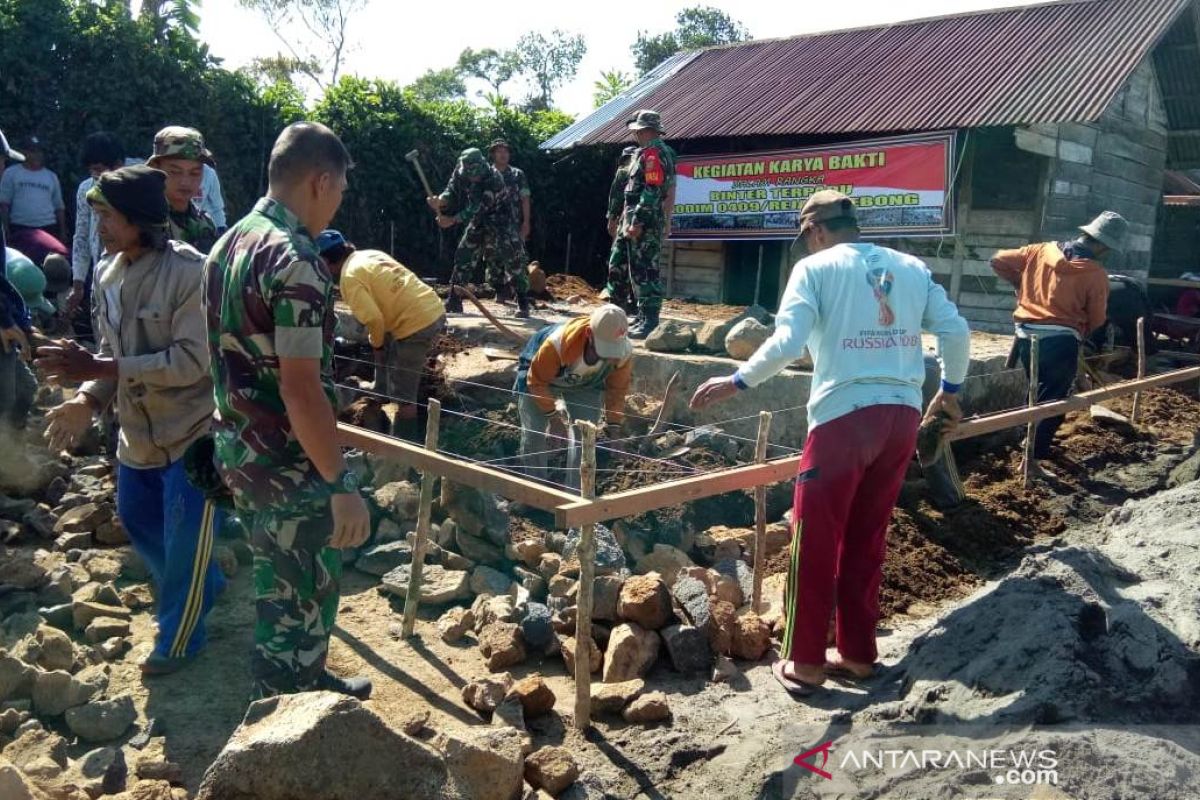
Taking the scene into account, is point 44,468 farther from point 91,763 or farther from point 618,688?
point 618,688

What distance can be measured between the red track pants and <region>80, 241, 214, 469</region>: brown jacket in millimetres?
2192

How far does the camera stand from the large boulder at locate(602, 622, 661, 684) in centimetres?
400

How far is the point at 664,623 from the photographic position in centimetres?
421

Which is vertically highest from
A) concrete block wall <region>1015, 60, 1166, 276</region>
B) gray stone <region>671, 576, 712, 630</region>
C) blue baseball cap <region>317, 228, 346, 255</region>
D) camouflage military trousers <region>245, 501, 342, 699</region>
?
concrete block wall <region>1015, 60, 1166, 276</region>

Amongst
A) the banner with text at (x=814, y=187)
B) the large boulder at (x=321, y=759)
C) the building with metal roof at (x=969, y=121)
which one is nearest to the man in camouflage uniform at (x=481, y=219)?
the banner with text at (x=814, y=187)

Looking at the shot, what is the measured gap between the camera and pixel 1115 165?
12055 mm

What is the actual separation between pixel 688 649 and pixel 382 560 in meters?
1.86

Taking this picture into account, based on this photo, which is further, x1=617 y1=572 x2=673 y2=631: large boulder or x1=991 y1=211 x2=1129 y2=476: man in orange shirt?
x1=991 y1=211 x2=1129 y2=476: man in orange shirt

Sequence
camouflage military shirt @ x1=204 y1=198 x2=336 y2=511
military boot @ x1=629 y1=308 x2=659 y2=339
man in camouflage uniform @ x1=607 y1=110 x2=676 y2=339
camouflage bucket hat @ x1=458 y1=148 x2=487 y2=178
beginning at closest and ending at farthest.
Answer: camouflage military shirt @ x1=204 y1=198 x2=336 y2=511 < man in camouflage uniform @ x1=607 y1=110 x2=676 y2=339 < military boot @ x1=629 y1=308 x2=659 y2=339 < camouflage bucket hat @ x1=458 y1=148 x2=487 y2=178

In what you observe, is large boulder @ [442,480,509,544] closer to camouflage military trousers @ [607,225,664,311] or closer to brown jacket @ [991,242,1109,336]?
camouflage military trousers @ [607,225,664,311]

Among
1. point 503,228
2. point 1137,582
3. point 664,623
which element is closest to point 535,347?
point 664,623

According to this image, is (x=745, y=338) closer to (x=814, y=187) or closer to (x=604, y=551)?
(x=604, y=551)

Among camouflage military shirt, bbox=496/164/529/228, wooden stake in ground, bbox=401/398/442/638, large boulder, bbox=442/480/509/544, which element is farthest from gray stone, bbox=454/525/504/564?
camouflage military shirt, bbox=496/164/529/228

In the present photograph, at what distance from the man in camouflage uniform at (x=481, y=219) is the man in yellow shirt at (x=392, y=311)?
3.40m
